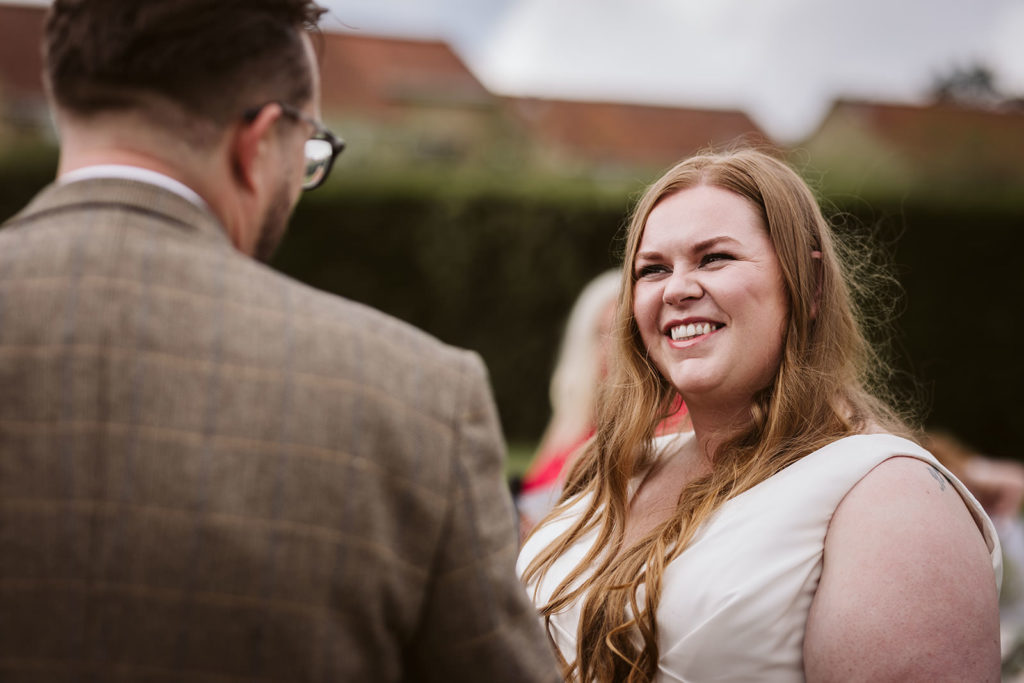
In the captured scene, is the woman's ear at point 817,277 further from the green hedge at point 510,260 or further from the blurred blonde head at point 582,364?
the green hedge at point 510,260

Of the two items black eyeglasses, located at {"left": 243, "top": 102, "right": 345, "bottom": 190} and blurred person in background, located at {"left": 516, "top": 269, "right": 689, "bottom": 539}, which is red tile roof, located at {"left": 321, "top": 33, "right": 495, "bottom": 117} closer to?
blurred person in background, located at {"left": 516, "top": 269, "right": 689, "bottom": 539}

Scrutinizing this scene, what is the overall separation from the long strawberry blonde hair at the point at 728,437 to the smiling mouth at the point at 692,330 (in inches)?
4.9

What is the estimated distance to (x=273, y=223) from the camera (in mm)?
1496

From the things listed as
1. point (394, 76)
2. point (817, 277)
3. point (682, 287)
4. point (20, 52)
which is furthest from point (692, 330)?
point (394, 76)

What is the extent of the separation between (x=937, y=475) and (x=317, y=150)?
1.54 m

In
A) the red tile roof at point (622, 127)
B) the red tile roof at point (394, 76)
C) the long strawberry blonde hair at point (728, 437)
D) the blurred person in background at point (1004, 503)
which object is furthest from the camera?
the red tile roof at point (622, 127)

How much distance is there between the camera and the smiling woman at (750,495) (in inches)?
74.8

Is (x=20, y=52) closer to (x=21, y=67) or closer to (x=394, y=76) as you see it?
(x=21, y=67)

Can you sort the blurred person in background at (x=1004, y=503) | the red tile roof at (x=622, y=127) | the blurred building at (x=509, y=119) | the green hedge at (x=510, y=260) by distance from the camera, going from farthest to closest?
1. the red tile roof at (x=622, y=127)
2. the blurred building at (x=509, y=119)
3. the green hedge at (x=510, y=260)
4. the blurred person in background at (x=1004, y=503)

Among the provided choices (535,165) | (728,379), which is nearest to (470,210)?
(535,165)

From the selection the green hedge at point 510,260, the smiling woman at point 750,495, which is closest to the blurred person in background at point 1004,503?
the smiling woman at point 750,495

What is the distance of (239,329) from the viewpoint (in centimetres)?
130

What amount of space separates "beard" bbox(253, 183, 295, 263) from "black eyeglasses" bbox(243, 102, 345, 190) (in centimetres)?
8

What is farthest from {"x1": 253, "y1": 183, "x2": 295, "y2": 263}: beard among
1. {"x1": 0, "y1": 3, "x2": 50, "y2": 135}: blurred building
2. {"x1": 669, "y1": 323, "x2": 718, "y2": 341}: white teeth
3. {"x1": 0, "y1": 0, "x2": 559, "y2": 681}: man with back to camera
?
{"x1": 0, "y1": 3, "x2": 50, "y2": 135}: blurred building
